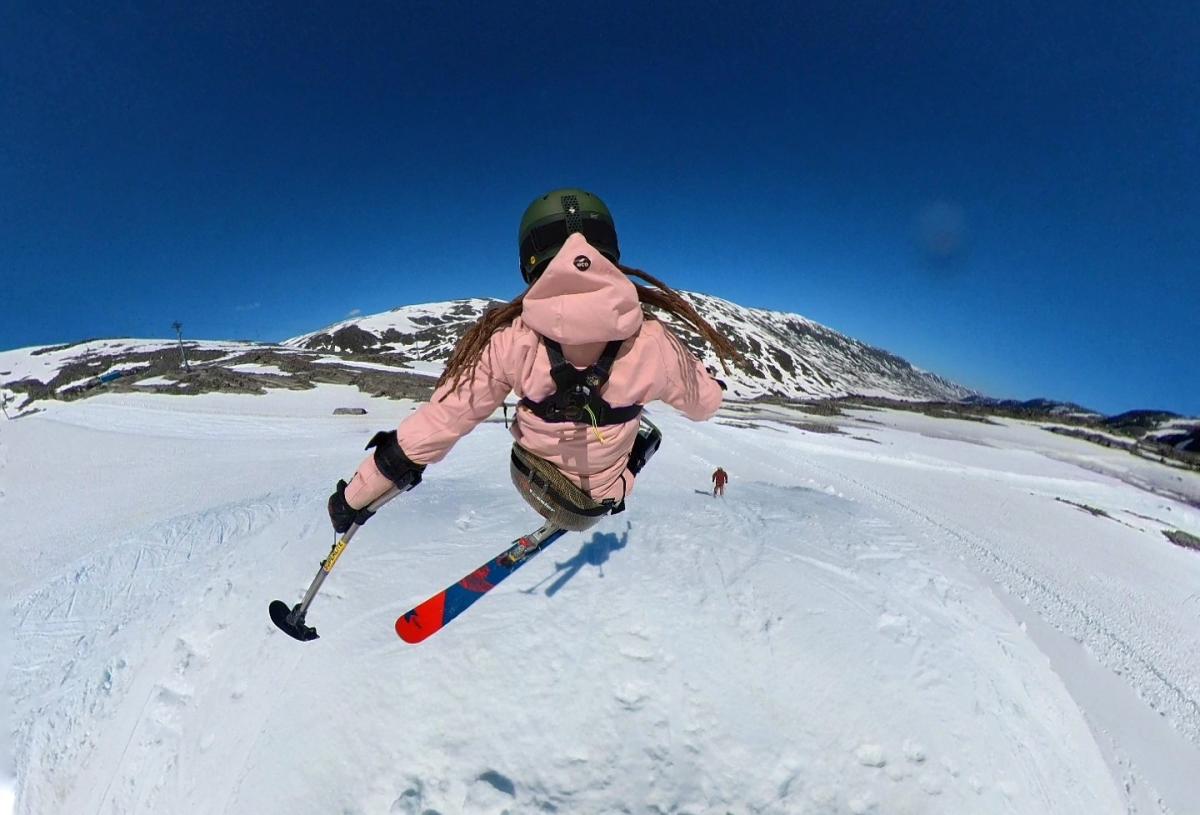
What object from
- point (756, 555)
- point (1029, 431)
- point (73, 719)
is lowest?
point (73, 719)

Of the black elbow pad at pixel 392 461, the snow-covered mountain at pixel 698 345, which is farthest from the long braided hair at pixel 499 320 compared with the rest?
the snow-covered mountain at pixel 698 345

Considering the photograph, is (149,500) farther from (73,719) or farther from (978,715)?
(978,715)

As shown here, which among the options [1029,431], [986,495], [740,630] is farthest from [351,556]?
[1029,431]

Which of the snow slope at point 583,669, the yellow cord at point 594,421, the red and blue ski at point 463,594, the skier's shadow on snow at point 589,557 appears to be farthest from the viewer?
the skier's shadow on snow at point 589,557

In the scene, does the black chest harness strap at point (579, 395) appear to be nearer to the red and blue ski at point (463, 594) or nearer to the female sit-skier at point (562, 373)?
the female sit-skier at point (562, 373)

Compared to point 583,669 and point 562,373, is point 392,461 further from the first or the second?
point 583,669

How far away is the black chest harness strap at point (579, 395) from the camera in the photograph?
2504mm

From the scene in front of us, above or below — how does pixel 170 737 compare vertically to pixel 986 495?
below

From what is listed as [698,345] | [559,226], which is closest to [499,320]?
[559,226]

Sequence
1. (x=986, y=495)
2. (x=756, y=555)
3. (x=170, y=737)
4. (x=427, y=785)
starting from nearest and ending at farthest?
(x=427, y=785) < (x=170, y=737) < (x=756, y=555) < (x=986, y=495)

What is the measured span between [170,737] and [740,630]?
15.4ft

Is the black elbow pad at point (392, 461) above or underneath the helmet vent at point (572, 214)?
underneath

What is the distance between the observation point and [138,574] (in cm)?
504

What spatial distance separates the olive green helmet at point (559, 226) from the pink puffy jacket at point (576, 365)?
0.14 m
